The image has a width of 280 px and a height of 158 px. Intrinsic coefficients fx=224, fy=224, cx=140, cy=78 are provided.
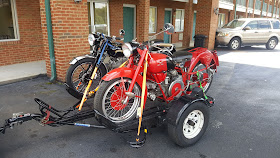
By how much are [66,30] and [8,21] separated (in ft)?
10.6

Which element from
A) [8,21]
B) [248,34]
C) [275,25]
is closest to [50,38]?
Answer: [8,21]

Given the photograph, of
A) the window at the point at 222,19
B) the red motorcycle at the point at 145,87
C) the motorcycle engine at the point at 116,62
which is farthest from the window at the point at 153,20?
the window at the point at 222,19

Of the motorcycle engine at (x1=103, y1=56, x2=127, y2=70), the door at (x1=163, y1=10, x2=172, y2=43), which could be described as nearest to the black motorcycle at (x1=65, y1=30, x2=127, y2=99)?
the motorcycle engine at (x1=103, y1=56, x2=127, y2=70)

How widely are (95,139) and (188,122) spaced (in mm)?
1373

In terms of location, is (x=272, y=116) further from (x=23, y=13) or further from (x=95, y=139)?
(x=23, y=13)

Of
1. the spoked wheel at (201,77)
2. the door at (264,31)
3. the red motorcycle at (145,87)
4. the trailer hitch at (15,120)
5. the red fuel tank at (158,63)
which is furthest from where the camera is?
the door at (264,31)

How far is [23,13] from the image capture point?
7.58 meters

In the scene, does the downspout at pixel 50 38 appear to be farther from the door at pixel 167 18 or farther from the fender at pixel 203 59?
the door at pixel 167 18

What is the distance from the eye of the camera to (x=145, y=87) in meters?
3.12

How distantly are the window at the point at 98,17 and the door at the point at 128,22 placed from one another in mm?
1150

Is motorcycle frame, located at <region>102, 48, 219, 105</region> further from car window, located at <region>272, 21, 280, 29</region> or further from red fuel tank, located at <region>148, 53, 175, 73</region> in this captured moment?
car window, located at <region>272, 21, 280, 29</region>

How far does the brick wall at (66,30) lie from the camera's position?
17.8 feet

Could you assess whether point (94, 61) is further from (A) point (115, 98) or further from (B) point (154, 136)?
(B) point (154, 136)

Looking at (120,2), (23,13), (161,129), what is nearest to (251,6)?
(120,2)
